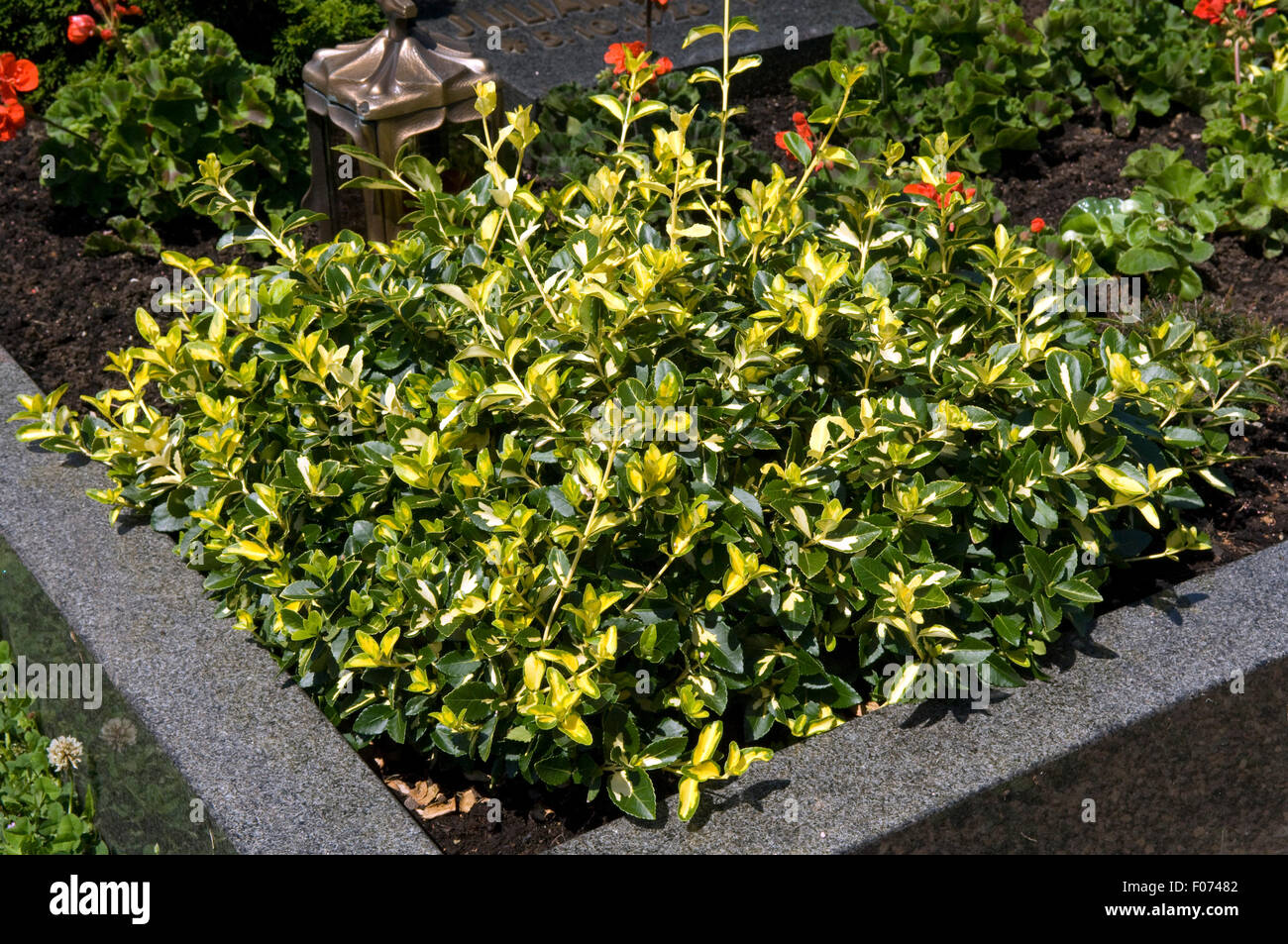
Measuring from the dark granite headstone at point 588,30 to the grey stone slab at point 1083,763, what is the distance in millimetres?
3295

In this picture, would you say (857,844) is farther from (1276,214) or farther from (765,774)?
(1276,214)

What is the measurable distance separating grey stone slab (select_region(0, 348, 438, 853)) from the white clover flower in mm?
85

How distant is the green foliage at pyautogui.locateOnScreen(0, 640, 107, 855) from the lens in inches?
122

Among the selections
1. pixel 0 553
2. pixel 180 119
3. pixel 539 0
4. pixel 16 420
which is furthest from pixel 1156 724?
pixel 539 0

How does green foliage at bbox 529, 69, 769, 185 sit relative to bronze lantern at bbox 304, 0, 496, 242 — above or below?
below

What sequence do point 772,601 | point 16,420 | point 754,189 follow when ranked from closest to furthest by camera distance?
1. point 772,601
2. point 754,189
3. point 16,420

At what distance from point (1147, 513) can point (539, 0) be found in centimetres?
443

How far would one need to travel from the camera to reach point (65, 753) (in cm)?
315

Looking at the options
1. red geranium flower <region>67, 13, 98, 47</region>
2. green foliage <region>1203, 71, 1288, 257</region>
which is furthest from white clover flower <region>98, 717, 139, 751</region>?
green foliage <region>1203, 71, 1288, 257</region>

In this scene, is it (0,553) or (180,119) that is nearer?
(0,553)

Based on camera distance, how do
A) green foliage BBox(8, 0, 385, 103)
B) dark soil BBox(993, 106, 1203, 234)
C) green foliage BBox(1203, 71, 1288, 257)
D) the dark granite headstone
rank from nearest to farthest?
green foliage BBox(1203, 71, 1288, 257), dark soil BBox(993, 106, 1203, 234), green foliage BBox(8, 0, 385, 103), the dark granite headstone

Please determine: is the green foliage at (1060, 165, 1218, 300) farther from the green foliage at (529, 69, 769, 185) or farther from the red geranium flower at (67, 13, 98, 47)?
the red geranium flower at (67, 13, 98, 47)

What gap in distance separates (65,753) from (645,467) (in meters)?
1.72
